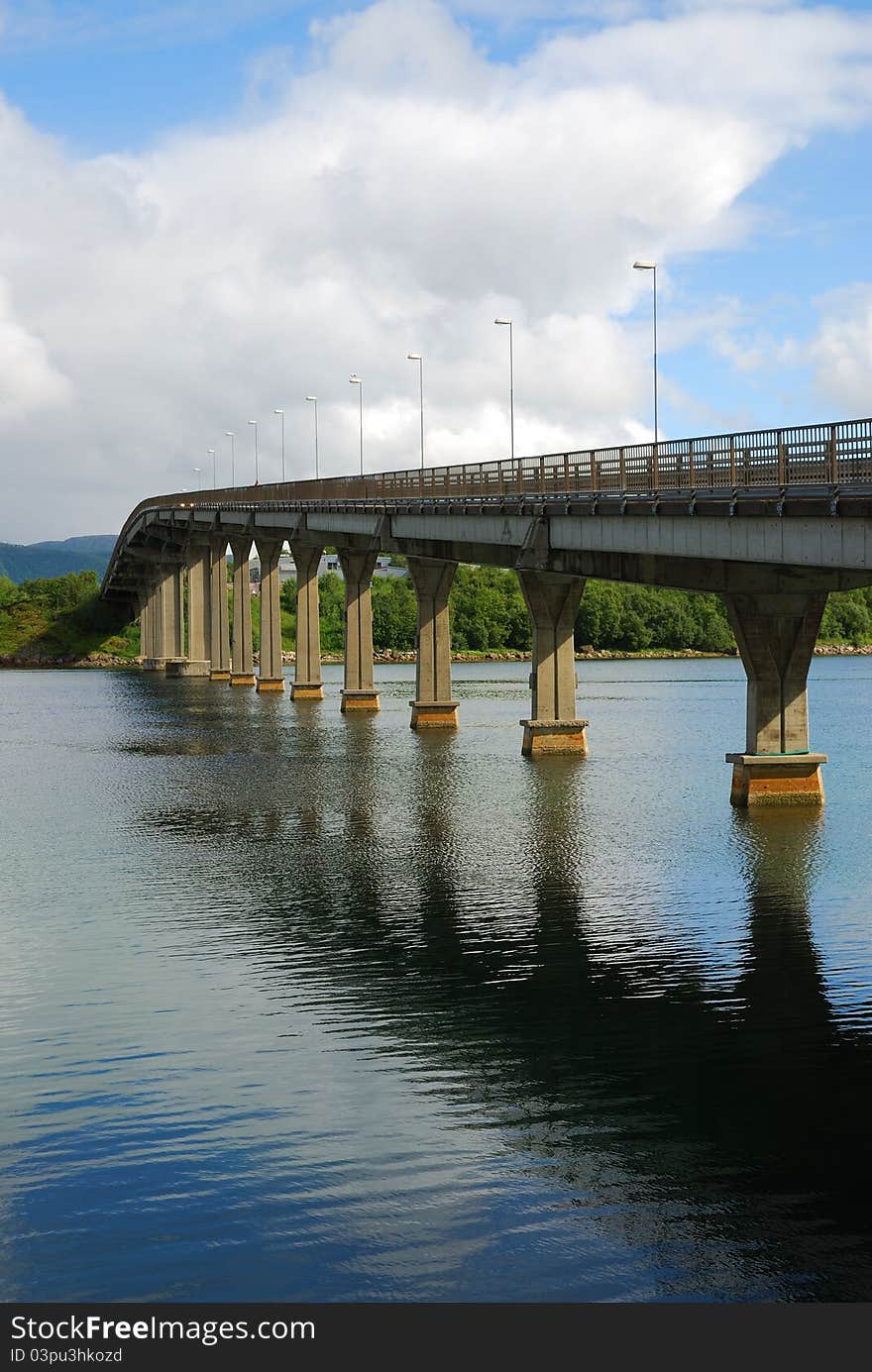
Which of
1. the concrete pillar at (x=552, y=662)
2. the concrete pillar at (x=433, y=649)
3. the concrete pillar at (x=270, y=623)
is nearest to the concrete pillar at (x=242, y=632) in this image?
the concrete pillar at (x=270, y=623)

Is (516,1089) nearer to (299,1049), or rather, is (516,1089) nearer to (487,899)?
(299,1049)

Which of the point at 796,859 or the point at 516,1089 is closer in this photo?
the point at 516,1089

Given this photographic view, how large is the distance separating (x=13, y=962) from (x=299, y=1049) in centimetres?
745

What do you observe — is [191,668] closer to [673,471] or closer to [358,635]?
[358,635]

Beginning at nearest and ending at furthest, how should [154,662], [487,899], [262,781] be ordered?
1. [487,899]
2. [262,781]
3. [154,662]

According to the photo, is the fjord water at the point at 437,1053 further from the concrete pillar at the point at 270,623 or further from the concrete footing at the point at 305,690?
the concrete pillar at the point at 270,623

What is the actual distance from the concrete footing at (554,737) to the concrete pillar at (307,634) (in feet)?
133

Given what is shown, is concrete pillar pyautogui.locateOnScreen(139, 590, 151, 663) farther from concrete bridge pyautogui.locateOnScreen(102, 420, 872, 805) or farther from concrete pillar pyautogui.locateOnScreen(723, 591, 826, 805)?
concrete pillar pyautogui.locateOnScreen(723, 591, 826, 805)

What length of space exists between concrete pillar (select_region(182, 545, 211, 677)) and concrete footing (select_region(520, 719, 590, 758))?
80.4 meters

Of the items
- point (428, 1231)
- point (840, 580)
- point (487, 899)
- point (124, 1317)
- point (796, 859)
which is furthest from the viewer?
point (840, 580)

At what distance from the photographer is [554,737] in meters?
64.4

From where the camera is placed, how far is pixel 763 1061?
21.2 metres

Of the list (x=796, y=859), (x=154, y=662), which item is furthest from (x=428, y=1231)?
(x=154, y=662)

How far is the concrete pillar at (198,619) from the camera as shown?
14288 cm
